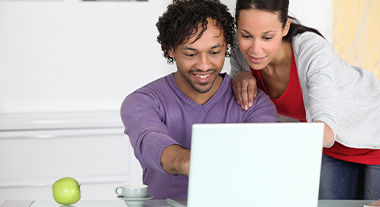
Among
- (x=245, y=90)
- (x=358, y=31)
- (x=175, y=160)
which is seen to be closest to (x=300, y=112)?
(x=245, y=90)

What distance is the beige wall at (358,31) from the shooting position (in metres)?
2.96

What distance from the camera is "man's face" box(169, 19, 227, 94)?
136cm

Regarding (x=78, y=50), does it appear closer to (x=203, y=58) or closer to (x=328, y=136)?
(x=203, y=58)

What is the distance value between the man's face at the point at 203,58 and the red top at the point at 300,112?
0.98 feet

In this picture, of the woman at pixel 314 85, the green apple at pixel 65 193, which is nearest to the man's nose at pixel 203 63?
the woman at pixel 314 85

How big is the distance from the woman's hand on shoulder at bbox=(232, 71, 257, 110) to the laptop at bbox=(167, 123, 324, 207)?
2.06ft

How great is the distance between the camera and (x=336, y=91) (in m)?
1.30

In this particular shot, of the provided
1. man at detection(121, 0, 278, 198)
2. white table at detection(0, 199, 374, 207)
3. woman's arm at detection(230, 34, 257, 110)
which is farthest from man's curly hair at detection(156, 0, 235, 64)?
white table at detection(0, 199, 374, 207)

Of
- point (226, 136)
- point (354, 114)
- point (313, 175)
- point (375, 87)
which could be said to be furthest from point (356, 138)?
point (226, 136)

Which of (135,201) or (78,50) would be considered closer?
(135,201)

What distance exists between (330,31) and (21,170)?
2441 mm

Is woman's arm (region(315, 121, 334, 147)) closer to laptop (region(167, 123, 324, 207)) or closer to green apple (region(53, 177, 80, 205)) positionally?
laptop (region(167, 123, 324, 207))

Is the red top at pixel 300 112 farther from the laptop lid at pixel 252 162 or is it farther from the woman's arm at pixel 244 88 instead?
the laptop lid at pixel 252 162

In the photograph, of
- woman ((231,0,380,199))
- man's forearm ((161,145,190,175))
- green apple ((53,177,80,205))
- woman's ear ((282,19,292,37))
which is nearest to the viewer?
man's forearm ((161,145,190,175))
